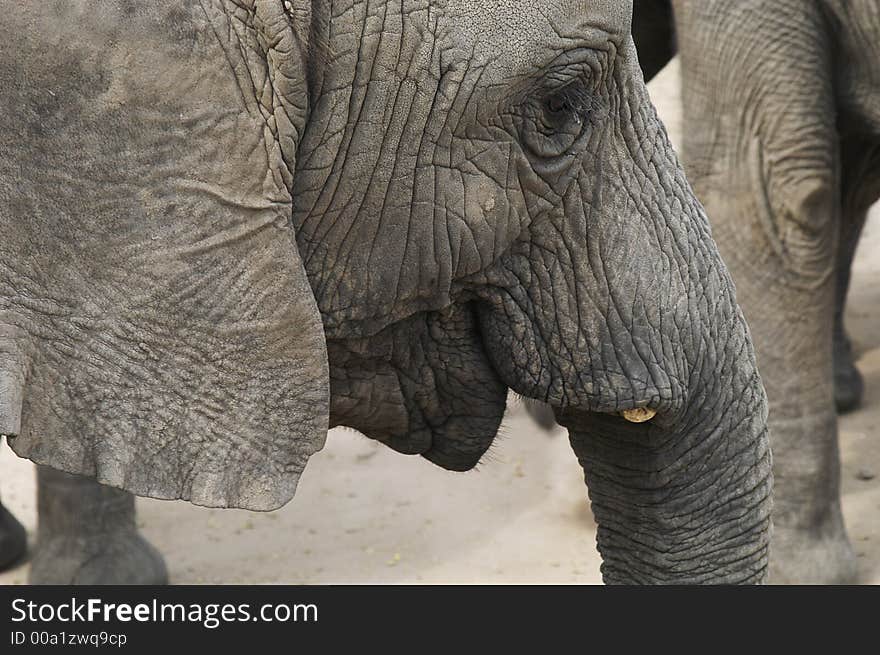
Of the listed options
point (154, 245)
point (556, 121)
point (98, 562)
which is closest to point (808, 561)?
point (98, 562)

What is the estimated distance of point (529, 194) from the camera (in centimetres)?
157

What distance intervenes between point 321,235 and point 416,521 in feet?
7.10

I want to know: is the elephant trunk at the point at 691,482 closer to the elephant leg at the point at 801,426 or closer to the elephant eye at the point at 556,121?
the elephant eye at the point at 556,121

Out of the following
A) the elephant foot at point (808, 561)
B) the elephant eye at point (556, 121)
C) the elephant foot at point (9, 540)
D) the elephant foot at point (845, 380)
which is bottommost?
the elephant eye at point (556, 121)

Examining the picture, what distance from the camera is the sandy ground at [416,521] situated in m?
3.37

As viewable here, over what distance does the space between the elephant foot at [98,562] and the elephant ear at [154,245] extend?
5.98 ft

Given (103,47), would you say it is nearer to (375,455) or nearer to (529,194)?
(529,194)

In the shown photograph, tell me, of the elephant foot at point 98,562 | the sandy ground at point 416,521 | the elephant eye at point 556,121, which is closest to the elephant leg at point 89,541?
the elephant foot at point 98,562

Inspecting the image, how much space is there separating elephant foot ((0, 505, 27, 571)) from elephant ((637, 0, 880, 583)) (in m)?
1.57

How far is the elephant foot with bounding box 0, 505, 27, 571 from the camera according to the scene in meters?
3.39
